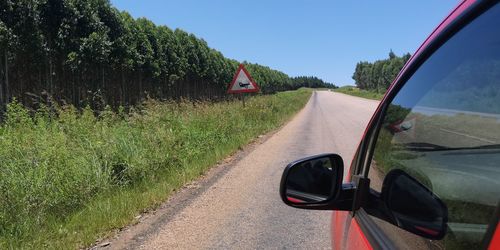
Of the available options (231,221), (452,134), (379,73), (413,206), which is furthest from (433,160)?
(379,73)

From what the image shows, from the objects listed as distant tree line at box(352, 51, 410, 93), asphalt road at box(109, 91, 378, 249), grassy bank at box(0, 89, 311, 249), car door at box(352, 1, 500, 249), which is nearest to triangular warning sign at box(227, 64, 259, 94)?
grassy bank at box(0, 89, 311, 249)

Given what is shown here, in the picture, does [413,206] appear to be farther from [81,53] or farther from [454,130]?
[81,53]

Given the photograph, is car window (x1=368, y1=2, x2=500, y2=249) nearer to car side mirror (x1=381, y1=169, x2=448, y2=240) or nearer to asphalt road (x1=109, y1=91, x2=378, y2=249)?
car side mirror (x1=381, y1=169, x2=448, y2=240)

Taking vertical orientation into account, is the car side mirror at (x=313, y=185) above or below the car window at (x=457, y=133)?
below

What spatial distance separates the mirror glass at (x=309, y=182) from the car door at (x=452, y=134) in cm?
18

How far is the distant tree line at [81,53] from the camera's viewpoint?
17266 millimetres

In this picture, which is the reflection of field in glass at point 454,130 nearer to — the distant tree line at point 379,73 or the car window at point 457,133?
the car window at point 457,133

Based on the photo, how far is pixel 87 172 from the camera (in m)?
7.08

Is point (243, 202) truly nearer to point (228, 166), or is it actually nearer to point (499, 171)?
point (228, 166)

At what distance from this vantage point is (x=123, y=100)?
28.7 m

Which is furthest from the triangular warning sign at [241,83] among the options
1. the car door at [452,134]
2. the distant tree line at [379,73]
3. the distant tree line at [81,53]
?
the distant tree line at [379,73]

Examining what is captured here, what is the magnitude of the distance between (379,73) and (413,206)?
116m

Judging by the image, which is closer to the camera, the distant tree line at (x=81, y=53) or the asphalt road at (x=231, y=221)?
the asphalt road at (x=231, y=221)

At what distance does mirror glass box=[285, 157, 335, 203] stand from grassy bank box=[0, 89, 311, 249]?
3.71 meters
